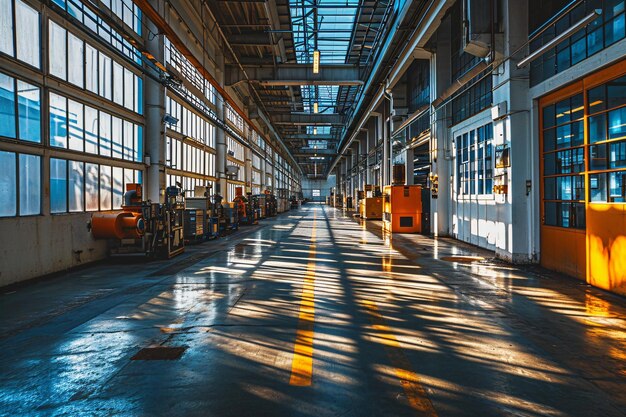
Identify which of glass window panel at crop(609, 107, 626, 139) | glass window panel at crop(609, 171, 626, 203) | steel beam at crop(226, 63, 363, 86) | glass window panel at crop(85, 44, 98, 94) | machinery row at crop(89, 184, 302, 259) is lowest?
machinery row at crop(89, 184, 302, 259)

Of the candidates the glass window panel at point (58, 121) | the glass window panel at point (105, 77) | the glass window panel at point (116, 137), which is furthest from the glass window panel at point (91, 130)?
the glass window panel at point (58, 121)

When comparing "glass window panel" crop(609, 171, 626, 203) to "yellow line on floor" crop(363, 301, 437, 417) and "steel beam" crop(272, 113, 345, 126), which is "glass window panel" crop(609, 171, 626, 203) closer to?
"yellow line on floor" crop(363, 301, 437, 417)

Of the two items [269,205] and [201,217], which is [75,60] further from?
[269,205]

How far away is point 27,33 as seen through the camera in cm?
941

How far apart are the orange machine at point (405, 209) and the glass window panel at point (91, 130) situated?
14.0 m

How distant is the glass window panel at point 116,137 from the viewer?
1391 centimetres

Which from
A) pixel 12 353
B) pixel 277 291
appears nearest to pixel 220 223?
pixel 277 291

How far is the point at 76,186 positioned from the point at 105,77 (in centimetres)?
401

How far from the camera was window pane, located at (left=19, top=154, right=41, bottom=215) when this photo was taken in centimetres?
920

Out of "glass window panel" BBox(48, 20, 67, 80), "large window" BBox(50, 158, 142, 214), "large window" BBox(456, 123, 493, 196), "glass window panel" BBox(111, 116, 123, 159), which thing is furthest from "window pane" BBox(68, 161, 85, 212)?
"large window" BBox(456, 123, 493, 196)

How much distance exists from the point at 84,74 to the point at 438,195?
581 inches

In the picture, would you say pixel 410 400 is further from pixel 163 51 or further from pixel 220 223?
pixel 220 223

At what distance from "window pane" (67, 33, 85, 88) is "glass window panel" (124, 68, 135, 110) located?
9.54 ft

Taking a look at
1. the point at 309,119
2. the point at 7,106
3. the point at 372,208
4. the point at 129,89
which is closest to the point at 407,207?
the point at 372,208
